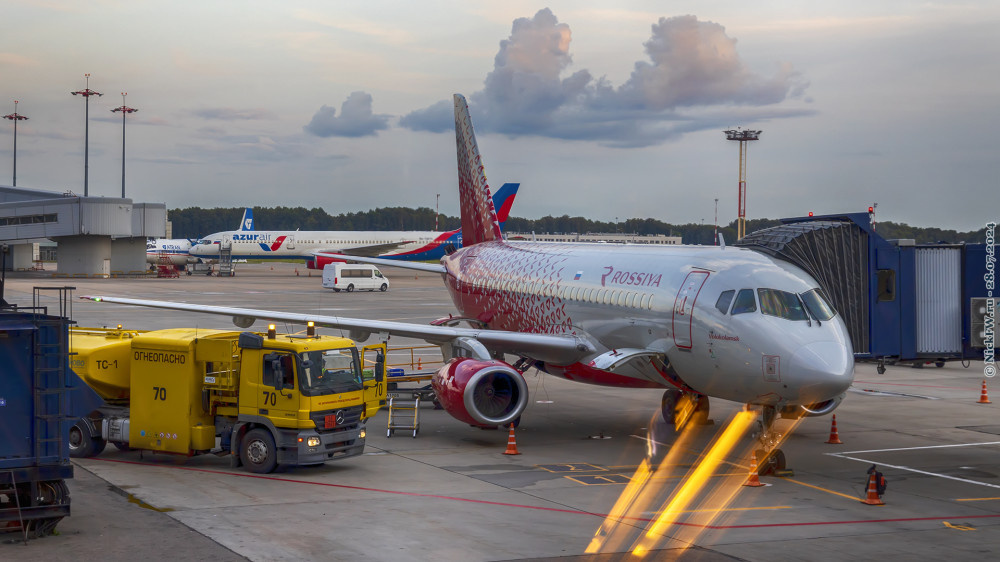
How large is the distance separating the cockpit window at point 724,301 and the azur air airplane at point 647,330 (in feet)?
0.06

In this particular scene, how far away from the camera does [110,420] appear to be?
2097cm

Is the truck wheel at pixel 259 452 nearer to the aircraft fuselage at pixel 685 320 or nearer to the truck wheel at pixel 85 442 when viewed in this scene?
the truck wheel at pixel 85 442

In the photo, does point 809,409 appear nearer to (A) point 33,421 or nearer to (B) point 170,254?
(A) point 33,421

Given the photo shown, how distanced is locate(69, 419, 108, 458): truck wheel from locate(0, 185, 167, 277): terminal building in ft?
254

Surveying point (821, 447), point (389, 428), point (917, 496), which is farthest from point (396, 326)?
point (917, 496)

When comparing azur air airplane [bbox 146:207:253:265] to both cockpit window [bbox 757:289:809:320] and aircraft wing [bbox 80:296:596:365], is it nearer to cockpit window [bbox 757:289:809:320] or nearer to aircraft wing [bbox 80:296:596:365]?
aircraft wing [bbox 80:296:596:365]

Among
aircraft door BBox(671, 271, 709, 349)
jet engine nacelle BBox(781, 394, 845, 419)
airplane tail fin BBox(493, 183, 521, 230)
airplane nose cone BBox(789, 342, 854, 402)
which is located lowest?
jet engine nacelle BBox(781, 394, 845, 419)

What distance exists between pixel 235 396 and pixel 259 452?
49.1 inches

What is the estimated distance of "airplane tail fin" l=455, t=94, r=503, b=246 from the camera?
1305 inches

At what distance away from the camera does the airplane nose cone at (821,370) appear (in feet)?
59.1

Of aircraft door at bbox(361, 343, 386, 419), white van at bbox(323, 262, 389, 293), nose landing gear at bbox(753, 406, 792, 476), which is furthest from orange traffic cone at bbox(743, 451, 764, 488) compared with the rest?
white van at bbox(323, 262, 389, 293)

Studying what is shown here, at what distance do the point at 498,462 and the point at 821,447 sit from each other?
Result: 7.63 meters

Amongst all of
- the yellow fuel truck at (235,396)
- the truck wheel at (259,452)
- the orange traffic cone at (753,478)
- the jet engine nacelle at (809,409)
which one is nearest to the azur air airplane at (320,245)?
the yellow fuel truck at (235,396)

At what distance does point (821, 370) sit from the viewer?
59.0ft
